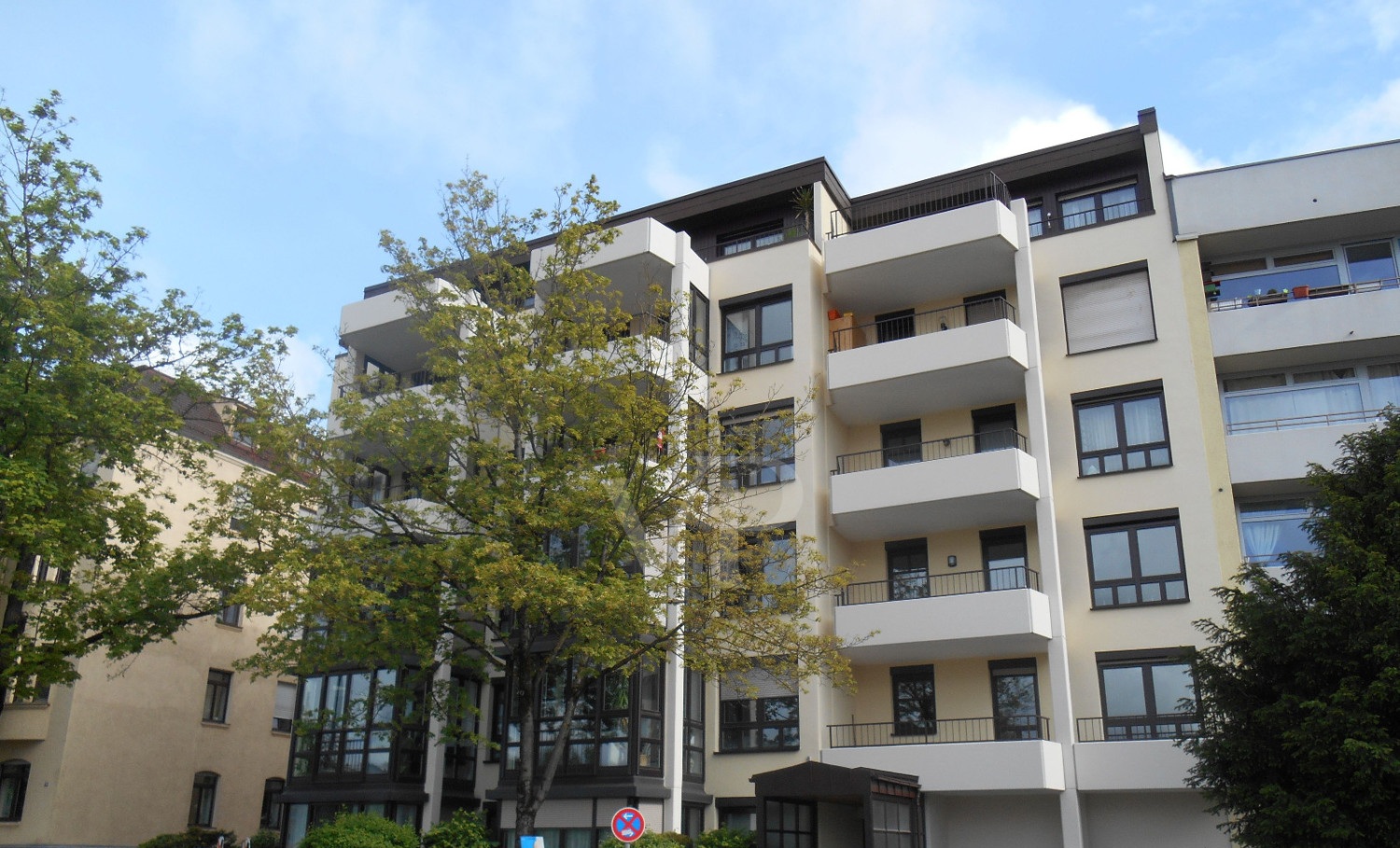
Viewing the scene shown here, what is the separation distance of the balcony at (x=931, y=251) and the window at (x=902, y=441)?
315cm

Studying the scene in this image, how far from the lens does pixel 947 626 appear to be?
24.5 meters

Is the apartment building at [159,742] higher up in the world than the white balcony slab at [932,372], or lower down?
lower down

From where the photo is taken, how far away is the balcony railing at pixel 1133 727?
2297 centimetres

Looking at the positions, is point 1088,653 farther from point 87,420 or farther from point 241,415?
point 87,420

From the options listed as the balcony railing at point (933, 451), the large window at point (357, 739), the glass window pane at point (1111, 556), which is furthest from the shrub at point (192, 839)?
the glass window pane at point (1111, 556)

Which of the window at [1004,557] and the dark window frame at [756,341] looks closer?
the window at [1004,557]

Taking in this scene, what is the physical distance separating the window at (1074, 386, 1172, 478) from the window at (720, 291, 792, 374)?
7003 mm

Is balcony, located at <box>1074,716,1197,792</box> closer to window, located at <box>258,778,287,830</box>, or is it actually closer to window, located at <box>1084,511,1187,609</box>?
window, located at <box>1084,511,1187,609</box>

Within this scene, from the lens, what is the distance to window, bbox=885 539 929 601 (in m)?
26.9

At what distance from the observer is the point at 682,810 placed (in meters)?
24.8

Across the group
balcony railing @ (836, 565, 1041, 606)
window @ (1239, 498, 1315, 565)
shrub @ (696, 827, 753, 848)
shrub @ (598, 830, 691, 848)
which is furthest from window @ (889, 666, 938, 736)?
window @ (1239, 498, 1315, 565)

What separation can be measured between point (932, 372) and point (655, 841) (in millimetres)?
11785

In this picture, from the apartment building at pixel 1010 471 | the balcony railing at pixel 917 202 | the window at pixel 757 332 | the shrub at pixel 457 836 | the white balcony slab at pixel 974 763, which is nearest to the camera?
Result: the shrub at pixel 457 836

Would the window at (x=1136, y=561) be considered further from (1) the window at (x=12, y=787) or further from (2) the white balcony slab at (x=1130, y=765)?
(1) the window at (x=12, y=787)
